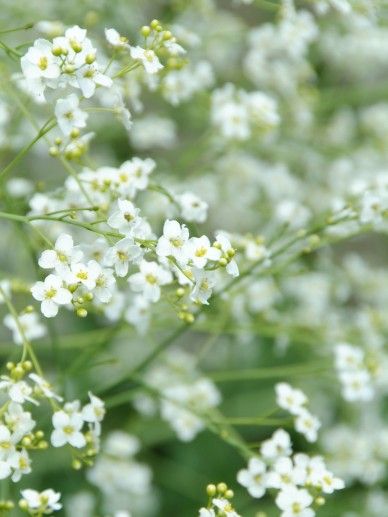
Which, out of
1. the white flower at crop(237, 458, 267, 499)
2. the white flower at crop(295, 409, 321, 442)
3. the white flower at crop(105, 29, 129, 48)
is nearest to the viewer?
the white flower at crop(105, 29, 129, 48)

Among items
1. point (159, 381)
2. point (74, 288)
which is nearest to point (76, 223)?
point (74, 288)

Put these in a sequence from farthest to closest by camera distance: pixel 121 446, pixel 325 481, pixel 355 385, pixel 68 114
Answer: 1. pixel 121 446
2. pixel 355 385
3. pixel 325 481
4. pixel 68 114

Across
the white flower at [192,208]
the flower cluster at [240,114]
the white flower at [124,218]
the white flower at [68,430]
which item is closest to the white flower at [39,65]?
the white flower at [124,218]

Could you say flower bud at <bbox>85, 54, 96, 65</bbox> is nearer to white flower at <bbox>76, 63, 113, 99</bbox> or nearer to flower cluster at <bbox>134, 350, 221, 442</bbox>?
white flower at <bbox>76, 63, 113, 99</bbox>

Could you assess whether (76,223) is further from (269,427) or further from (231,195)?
(269,427)

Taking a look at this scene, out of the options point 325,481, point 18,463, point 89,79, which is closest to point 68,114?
point 89,79

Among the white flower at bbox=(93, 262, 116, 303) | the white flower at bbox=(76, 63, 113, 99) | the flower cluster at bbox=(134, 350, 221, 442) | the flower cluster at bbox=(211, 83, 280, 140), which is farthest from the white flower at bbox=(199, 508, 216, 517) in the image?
the flower cluster at bbox=(211, 83, 280, 140)

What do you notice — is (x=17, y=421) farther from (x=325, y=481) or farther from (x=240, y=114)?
(x=240, y=114)
